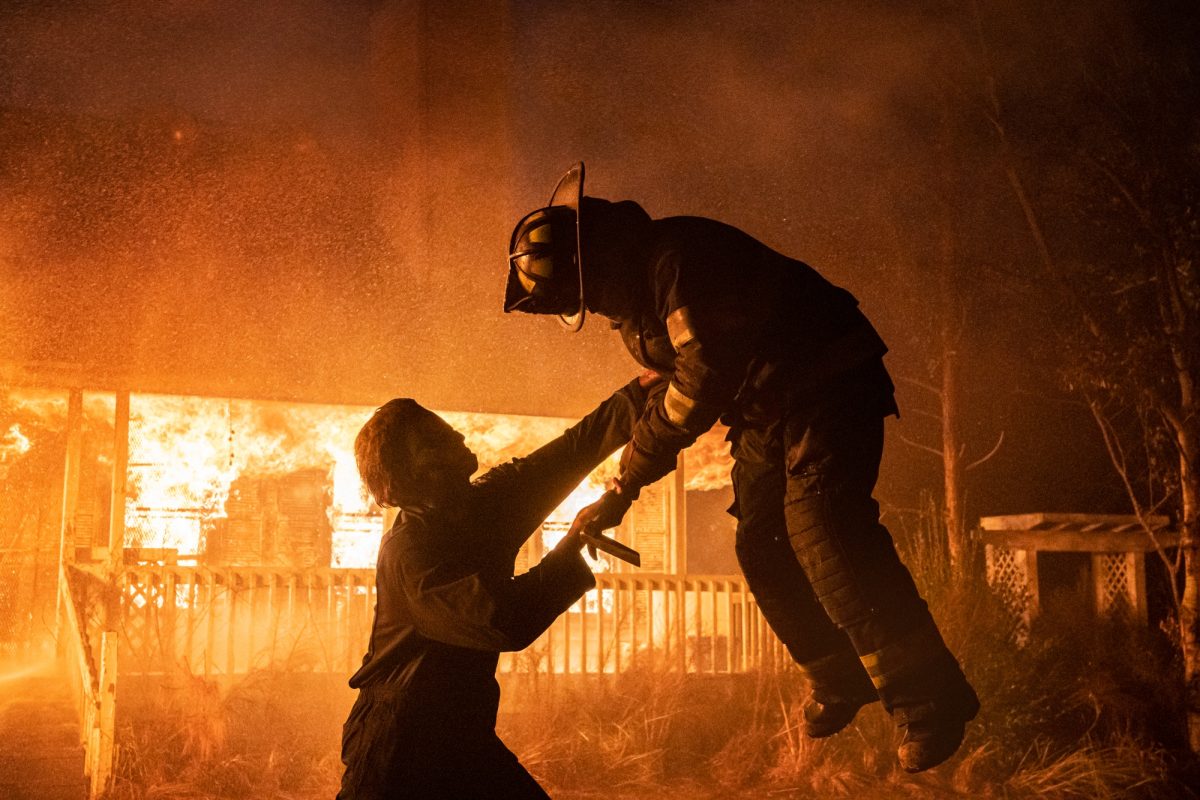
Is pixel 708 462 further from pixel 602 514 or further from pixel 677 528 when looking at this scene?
pixel 602 514

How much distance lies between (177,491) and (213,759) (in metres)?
6.42

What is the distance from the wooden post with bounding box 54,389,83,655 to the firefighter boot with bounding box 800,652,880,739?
10.5 metres

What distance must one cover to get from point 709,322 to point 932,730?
4.52ft

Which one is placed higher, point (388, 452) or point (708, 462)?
point (708, 462)

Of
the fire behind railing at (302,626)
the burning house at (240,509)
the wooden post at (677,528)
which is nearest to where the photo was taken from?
the fire behind railing at (302,626)

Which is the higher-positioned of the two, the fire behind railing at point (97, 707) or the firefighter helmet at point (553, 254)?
the firefighter helmet at point (553, 254)

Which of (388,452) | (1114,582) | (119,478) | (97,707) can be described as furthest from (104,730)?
(1114,582)

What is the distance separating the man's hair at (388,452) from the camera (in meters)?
3.24

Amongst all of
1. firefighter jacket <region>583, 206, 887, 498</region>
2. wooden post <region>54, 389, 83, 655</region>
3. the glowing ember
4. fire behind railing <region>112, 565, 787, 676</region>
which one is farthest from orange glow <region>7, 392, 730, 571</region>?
firefighter jacket <region>583, 206, 887, 498</region>

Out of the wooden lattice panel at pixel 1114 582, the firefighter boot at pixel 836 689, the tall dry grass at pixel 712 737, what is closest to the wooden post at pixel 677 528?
the tall dry grass at pixel 712 737

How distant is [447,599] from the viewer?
2.92 metres

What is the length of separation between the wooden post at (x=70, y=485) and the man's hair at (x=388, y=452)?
32.6 ft

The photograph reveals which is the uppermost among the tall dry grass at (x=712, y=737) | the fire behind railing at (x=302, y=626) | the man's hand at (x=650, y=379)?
the man's hand at (x=650, y=379)

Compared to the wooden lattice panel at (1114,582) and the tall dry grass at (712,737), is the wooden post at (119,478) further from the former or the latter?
the wooden lattice panel at (1114,582)
